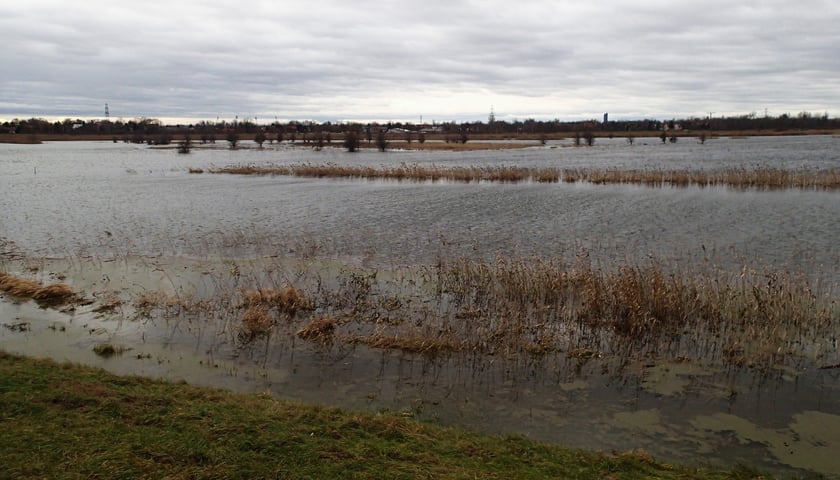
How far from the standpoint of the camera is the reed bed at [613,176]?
1292 inches

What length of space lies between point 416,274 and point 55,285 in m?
8.62

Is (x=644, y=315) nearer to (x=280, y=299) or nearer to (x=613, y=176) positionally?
(x=280, y=299)

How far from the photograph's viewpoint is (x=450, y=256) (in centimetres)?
1702

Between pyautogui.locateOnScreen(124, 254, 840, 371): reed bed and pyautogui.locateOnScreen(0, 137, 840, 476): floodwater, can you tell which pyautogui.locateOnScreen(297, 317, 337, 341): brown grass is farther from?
pyautogui.locateOnScreen(0, 137, 840, 476): floodwater

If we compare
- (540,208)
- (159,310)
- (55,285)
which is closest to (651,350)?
(159,310)

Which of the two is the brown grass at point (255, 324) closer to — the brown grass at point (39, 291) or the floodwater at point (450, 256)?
the floodwater at point (450, 256)

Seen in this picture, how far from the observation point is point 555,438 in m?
7.14

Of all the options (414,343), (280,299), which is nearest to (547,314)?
(414,343)

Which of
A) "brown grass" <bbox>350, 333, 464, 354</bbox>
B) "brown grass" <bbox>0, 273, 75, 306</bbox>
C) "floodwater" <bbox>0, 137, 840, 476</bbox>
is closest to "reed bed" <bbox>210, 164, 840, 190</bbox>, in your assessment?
"floodwater" <bbox>0, 137, 840, 476</bbox>

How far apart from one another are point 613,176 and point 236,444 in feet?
119

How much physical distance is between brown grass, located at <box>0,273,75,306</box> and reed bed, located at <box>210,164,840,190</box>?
3030 centimetres

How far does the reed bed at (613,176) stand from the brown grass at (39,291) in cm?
3030

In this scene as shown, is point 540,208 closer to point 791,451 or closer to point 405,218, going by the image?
point 405,218

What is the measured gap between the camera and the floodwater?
7.69m
